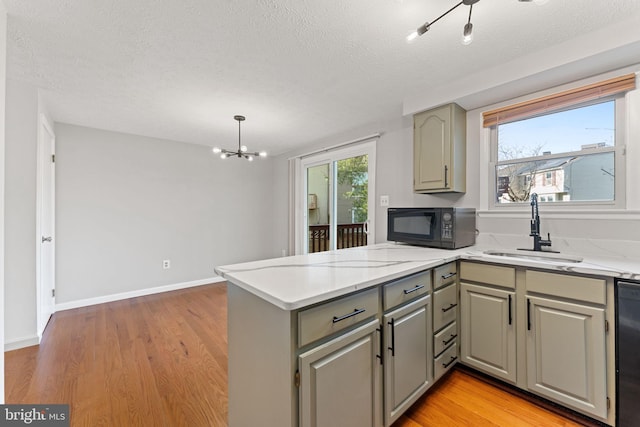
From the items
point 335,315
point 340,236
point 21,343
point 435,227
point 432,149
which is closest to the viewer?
point 335,315

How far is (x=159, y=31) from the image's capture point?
165 centimetres

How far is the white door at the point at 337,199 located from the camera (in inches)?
137

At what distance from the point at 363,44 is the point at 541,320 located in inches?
81.2

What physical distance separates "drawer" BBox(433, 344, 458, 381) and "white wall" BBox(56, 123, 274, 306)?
3.66 metres

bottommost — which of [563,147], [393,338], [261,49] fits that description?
[393,338]

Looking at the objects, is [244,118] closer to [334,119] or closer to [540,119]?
[334,119]

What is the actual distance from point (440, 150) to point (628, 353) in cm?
172

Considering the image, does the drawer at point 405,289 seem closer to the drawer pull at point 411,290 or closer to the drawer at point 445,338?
the drawer pull at point 411,290

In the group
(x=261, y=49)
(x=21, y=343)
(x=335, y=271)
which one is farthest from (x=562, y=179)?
(x=21, y=343)

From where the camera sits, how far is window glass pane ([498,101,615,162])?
193 centimetres

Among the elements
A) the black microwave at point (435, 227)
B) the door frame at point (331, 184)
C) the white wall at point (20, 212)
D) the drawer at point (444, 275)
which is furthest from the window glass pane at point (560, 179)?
the white wall at point (20, 212)

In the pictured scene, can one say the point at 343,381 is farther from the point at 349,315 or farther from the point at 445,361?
the point at 445,361

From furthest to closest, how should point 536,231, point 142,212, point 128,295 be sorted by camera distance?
point 142,212, point 128,295, point 536,231

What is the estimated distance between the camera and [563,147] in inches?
83.1
